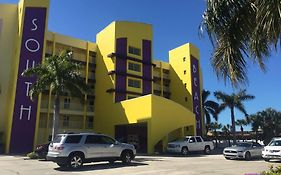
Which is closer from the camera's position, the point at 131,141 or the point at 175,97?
the point at 131,141

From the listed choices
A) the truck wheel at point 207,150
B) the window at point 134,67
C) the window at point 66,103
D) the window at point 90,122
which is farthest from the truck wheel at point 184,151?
the window at point 66,103

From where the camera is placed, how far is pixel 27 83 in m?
34.7

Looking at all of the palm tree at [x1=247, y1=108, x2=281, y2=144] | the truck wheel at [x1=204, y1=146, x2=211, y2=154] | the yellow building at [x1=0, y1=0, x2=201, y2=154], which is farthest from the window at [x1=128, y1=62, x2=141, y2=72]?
the palm tree at [x1=247, y1=108, x2=281, y2=144]

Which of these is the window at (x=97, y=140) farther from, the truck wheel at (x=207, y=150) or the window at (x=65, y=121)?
the window at (x=65, y=121)

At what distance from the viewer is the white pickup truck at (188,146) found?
1169 inches

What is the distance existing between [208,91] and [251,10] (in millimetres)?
46814

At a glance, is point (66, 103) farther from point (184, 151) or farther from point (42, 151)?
point (184, 151)

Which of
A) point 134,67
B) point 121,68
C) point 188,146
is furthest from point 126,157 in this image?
point 134,67

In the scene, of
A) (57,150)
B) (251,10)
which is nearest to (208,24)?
(251,10)

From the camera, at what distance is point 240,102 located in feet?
161

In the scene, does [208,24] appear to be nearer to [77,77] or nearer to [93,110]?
[77,77]

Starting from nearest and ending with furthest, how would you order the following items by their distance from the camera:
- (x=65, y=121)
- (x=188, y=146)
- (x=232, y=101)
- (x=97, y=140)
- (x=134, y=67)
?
(x=97, y=140)
(x=188, y=146)
(x=65, y=121)
(x=134, y=67)
(x=232, y=101)

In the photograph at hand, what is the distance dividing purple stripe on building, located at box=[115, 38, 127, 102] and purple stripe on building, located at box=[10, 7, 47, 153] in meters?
9.93

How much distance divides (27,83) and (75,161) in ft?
67.8
